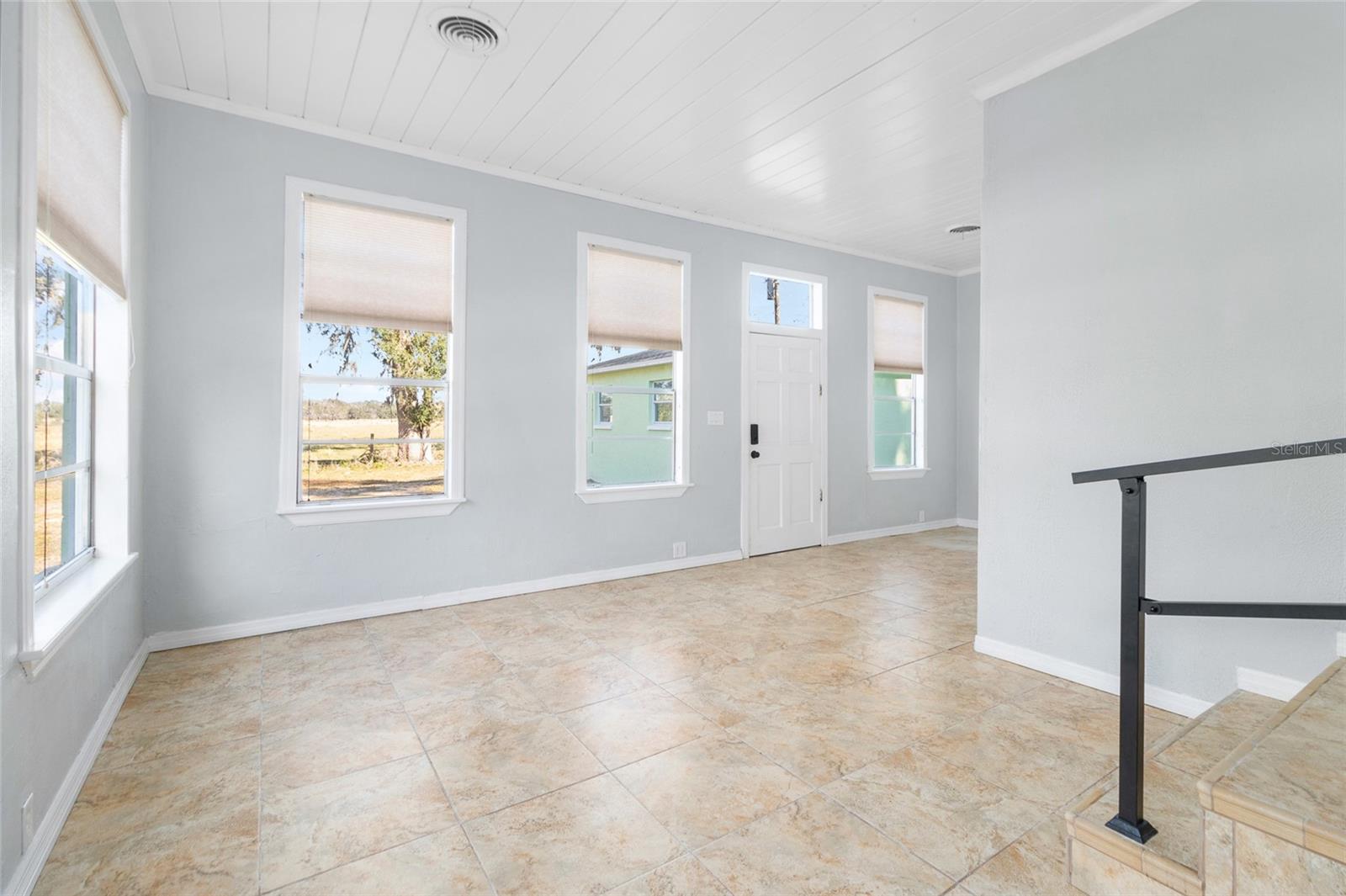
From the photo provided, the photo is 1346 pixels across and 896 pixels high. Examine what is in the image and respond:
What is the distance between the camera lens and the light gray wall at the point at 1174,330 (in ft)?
7.30

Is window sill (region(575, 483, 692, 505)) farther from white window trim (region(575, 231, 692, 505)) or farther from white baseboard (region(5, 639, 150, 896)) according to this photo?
white baseboard (region(5, 639, 150, 896))

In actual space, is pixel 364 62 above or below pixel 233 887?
above

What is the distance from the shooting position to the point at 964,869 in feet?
5.51

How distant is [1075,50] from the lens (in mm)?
2805

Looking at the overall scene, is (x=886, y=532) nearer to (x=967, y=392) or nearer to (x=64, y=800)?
(x=967, y=392)

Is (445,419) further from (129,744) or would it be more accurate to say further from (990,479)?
(990,479)

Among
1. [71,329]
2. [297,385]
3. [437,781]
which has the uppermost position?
[71,329]

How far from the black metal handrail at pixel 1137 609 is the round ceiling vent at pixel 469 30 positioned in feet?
9.33

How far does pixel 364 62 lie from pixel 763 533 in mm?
4319

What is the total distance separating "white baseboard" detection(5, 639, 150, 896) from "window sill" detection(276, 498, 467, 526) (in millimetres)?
1063

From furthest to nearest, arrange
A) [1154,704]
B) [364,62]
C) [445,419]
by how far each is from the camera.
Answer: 1. [445,419]
2. [364,62]
3. [1154,704]

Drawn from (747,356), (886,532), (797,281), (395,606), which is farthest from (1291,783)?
(886,532)

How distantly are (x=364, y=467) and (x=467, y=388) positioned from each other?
0.78 meters

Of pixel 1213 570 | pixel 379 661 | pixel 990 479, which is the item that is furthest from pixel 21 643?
pixel 1213 570
